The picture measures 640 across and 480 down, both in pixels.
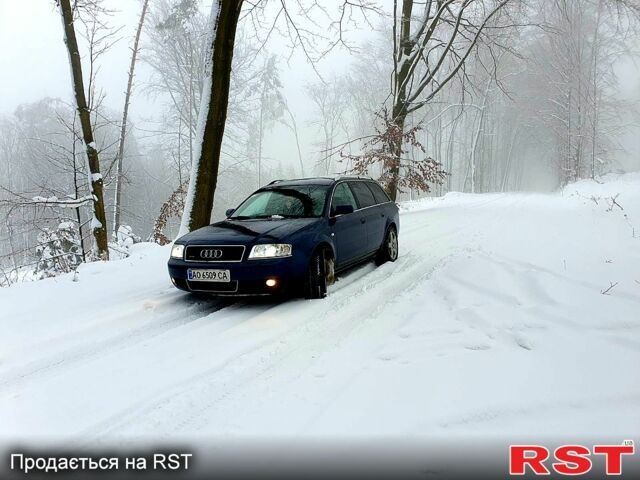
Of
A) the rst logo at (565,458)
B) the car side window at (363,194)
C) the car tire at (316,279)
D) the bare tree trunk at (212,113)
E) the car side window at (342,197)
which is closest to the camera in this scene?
the rst logo at (565,458)

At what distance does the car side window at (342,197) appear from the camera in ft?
19.5

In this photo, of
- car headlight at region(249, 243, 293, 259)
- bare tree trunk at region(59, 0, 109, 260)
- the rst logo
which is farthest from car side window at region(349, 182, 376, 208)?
bare tree trunk at region(59, 0, 109, 260)

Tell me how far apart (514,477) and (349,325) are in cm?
217

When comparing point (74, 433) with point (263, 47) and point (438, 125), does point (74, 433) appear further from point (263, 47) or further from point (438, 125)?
point (438, 125)

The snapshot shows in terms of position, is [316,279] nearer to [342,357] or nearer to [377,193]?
[342,357]

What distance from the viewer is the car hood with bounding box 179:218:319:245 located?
4723 millimetres

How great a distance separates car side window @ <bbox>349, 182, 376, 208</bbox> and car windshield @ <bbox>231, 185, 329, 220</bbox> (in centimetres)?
87

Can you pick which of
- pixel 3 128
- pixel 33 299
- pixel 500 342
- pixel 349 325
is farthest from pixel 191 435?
pixel 3 128

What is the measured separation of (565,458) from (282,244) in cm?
329

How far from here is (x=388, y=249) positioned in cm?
729

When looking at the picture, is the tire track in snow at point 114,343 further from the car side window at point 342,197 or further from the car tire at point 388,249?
the car tire at point 388,249

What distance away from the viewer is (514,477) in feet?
6.60

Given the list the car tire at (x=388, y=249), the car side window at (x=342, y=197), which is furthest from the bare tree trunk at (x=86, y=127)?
the car tire at (x=388, y=249)

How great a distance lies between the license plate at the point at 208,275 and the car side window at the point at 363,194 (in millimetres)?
2891
